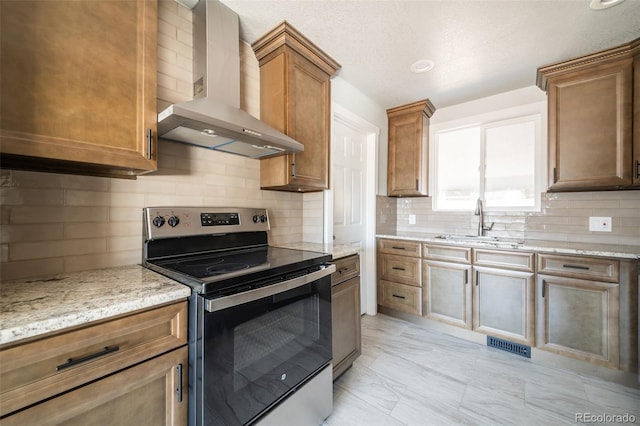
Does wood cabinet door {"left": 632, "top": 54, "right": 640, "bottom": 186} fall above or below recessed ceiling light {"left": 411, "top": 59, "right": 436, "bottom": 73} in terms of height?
below

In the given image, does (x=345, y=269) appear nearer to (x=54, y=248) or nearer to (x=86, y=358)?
(x=86, y=358)

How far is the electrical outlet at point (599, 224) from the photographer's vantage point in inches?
89.4

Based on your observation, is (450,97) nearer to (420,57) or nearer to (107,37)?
(420,57)

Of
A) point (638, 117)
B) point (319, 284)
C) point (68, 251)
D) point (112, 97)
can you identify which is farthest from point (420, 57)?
point (68, 251)

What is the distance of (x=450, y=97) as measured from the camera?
2.92 meters

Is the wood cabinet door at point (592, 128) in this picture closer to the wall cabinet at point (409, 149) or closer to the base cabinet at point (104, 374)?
the wall cabinet at point (409, 149)

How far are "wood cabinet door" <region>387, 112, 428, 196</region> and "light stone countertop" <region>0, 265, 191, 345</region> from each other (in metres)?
2.79

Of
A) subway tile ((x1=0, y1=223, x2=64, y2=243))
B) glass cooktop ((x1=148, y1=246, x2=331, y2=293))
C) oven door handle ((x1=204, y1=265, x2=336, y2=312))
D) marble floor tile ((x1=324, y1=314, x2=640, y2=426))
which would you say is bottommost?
marble floor tile ((x1=324, y1=314, x2=640, y2=426))

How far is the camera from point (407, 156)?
319 centimetres

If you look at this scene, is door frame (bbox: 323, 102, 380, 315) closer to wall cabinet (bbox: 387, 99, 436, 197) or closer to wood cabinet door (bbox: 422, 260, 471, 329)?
wall cabinet (bbox: 387, 99, 436, 197)

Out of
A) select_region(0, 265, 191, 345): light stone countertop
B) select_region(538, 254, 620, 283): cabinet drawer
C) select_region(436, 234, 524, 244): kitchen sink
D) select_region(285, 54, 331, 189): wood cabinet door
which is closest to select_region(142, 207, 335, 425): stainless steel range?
select_region(0, 265, 191, 345): light stone countertop

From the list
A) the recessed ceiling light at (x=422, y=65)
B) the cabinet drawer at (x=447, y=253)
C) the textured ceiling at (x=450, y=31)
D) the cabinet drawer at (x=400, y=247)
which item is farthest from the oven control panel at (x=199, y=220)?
the recessed ceiling light at (x=422, y=65)

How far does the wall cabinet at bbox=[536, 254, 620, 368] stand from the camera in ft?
5.96

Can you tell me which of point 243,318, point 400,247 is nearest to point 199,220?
point 243,318
